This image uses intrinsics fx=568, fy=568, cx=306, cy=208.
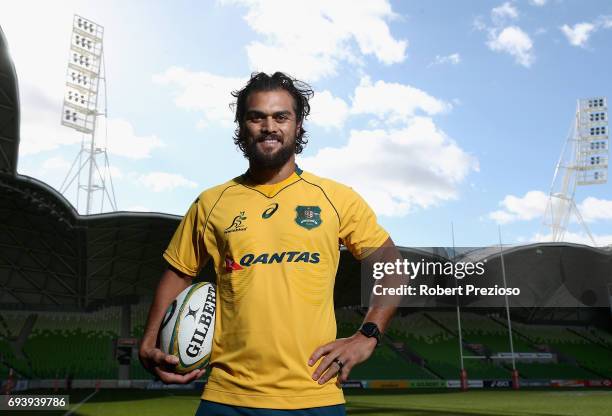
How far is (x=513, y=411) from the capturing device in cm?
1775

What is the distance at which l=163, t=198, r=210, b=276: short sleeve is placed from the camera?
3.22 meters

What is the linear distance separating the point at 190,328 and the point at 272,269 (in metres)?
0.67

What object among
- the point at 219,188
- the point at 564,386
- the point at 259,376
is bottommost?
the point at 564,386

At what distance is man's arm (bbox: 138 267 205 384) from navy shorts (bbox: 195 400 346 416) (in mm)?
247

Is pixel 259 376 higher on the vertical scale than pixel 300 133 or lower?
lower

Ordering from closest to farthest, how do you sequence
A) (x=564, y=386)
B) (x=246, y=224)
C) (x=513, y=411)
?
1. (x=246, y=224)
2. (x=513, y=411)
3. (x=564, y=386)

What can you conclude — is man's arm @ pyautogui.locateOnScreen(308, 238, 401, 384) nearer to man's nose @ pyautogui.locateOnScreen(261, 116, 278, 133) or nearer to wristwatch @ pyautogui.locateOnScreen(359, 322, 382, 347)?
wristwatch @ pyautogui.locateOnScreen(359, 322, 382, 347)

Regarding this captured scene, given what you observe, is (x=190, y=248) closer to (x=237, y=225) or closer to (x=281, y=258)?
(x=237, y=225)

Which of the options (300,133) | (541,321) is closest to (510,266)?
(541,321)

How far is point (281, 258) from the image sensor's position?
2811 millimetres

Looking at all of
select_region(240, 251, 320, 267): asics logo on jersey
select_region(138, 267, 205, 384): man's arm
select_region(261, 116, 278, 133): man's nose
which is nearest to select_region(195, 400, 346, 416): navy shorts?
select_region(138, 267, 205, 384): man's arm

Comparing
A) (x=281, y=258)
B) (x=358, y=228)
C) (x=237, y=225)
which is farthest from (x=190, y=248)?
(x=358, y=228)

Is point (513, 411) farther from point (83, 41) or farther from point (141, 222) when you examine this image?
point (83, 41)

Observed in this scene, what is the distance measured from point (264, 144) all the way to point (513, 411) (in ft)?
57.5
